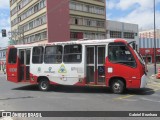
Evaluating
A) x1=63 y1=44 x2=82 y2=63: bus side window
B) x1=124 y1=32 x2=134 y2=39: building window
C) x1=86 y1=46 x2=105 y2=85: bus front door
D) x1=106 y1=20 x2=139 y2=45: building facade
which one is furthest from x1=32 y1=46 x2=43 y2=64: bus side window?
x1=124 y1=32 x2=134 y2=39: building window

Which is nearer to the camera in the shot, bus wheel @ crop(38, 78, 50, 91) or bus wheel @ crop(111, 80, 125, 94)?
bus wheel @ crop(111, 80, 125, 94)

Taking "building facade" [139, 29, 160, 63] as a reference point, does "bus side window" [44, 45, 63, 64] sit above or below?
below

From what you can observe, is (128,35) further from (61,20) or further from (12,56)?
(12,56)

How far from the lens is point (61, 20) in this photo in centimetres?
6488

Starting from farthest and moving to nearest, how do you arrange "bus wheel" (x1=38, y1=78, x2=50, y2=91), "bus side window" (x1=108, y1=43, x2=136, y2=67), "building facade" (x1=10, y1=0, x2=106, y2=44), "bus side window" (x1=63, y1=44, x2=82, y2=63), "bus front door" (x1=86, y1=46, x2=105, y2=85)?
"building facade" (x1=10, y1=0, x2=106, y2=44) → "bus wheel" (x1=38, y1=78, x2=50, y2=91) → "bus side window" (x1=63, y1=44, x2=82, y2=63) → "bus front door" (x1=86, y1=46, x2=105, y2=85) → "bus side window" (x1=108, y1=43, x2=136, y2=67)

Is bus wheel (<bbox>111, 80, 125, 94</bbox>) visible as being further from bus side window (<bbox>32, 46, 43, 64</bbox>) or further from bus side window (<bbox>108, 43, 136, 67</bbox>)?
bus side window (<bbox>32, 46, 43, 64</bbox>)

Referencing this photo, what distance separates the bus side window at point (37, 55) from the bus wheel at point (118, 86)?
4768 mm

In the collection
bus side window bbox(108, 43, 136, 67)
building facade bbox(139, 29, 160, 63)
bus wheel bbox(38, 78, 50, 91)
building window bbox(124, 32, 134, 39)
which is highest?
building window bbox(124, 32, 134, 39)

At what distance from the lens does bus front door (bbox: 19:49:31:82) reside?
→ 17.7 m

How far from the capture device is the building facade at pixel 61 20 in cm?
6309

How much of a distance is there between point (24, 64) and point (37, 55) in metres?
1.17

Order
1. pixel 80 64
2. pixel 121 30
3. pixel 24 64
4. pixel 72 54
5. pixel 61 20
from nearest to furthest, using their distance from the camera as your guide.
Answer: pixel 80 64, pixel 72 54, pixel 24 64, pixel 61 20, pixel 121 30

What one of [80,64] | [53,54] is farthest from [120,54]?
[53,54]

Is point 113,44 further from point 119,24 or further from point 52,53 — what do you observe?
point 119,24
